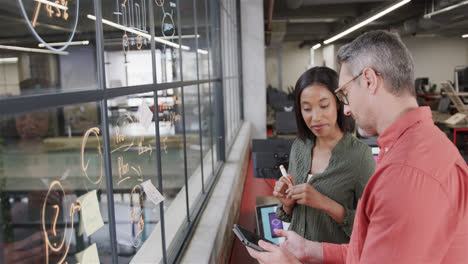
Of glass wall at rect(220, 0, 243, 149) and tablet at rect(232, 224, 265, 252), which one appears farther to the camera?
glass wall at rect(220, 0, 243, 149)

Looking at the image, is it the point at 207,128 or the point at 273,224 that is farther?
the point at 207,128

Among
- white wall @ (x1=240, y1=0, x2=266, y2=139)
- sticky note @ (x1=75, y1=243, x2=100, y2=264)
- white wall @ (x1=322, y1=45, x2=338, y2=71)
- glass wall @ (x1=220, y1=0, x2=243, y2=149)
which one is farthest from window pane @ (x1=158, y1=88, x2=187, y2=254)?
white wall @ (x1=322, y1=45, x2=338, y2=71)

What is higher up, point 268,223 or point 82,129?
point 82,129

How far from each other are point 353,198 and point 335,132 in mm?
315

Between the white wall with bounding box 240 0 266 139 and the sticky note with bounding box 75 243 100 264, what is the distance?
21.6 ft

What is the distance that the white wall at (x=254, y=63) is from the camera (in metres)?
7.06

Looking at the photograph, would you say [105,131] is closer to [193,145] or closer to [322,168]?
[322,168]

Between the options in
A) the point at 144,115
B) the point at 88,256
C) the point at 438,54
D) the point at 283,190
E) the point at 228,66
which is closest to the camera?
the point at 88,256

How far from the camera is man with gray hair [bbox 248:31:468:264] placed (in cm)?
74

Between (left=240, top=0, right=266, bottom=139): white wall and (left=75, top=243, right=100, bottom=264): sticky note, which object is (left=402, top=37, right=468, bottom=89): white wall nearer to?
(left=240, top=0, right=266, bottom=139): white wall

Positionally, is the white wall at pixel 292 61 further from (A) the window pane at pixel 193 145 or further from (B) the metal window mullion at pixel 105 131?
(B) the metal window mullion at pixel 105 131

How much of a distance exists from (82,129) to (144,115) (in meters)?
0.38

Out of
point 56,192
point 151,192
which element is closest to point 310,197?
point 151,192

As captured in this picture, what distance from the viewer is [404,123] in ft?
2.79
